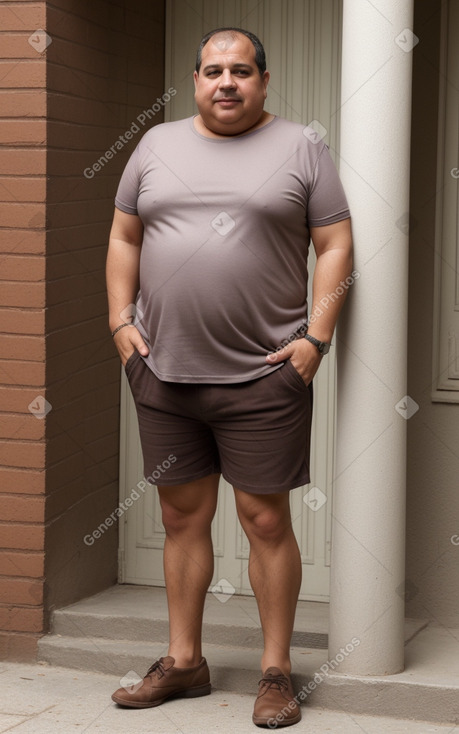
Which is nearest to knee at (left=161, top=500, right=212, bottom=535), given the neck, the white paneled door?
the white paneled door

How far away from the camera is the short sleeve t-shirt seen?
3801mm

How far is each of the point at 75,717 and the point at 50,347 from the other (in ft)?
4.19

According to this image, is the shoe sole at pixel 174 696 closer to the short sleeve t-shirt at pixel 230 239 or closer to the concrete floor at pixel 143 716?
the concrete floor at pixel 143 716

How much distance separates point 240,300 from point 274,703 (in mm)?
1237

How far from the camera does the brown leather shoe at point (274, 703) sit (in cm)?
393

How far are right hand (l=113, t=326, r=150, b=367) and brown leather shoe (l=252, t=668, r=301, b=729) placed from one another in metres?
1.07

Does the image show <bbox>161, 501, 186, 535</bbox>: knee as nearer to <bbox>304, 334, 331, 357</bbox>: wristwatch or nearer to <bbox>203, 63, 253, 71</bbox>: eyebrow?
<bbox>304, 334, 331, 357</bbox>: wristwatch

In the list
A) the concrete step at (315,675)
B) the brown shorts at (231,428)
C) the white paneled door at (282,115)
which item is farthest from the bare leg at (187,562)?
the white paneled door at (282,115)

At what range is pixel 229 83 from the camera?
3777 mm

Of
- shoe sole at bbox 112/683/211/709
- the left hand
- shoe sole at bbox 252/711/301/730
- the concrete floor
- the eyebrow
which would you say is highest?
the eyebrow

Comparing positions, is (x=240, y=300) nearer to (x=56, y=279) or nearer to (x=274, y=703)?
(x=56, y=279)

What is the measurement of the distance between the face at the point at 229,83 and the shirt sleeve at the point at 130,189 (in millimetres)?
288

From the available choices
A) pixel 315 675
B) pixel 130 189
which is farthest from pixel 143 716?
pixel 130 189

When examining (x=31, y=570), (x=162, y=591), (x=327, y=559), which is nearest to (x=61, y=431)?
(x=31, y=570)
